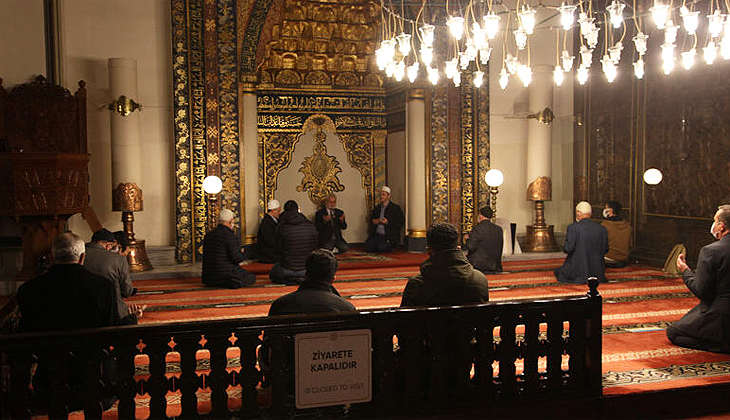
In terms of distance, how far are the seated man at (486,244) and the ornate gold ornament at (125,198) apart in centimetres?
391

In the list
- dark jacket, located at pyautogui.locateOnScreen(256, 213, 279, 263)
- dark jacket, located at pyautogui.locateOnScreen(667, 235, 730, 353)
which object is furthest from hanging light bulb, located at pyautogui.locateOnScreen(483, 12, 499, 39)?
dark jacket, located at pyautogui.locateOnScreen(256, 213, 279, 263)

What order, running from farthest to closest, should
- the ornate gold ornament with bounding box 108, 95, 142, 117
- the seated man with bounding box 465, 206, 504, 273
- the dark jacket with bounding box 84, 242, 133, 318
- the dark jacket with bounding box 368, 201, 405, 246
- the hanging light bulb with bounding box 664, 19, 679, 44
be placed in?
the dark jacket with bounding box 368, 201, 405, 246 < the ornate gold ornament with bounding box 108, 95, 142, 117 < the seated man with bounding box 465, 206, 504, 273 < the hanging light bulb with bounding box 664, 19, 679, 44 < the dark jacket with bounding box 84, 242, 133, 318

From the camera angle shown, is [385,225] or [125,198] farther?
[385,225]

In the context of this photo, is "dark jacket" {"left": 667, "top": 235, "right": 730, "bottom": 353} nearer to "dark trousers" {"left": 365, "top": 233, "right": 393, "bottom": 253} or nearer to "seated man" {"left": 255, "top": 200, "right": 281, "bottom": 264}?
"seated man" {"left": 255, "top": 200, "right": 281, "bottom": 264}

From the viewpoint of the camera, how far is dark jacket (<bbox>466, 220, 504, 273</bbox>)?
7.29 metres

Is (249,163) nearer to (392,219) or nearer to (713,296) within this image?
(392,219)

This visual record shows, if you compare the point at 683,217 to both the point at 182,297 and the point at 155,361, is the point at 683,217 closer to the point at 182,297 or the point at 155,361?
the point at 182,297

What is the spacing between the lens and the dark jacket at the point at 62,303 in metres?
2.95

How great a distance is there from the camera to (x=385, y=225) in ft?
32.0

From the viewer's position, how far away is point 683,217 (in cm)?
779

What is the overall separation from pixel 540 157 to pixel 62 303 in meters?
7.64

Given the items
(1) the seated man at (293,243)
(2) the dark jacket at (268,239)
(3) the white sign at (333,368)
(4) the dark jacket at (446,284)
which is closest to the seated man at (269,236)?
(2) the dark jacket at (268,239)

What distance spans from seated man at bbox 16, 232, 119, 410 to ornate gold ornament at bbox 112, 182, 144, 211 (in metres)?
4.86

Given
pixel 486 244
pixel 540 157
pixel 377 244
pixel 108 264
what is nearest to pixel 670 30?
pixel 486 244
